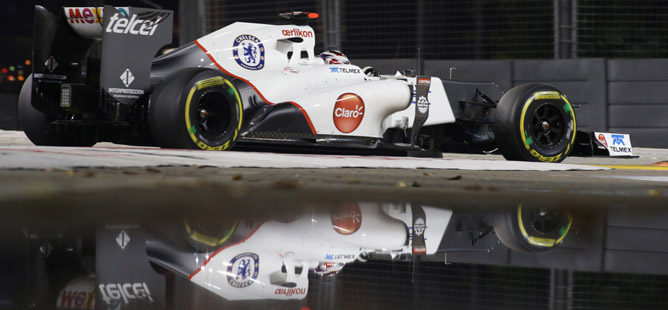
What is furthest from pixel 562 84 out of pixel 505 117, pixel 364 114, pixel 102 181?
pixel 102 181

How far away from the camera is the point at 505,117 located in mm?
7816

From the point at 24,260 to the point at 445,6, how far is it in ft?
34.6

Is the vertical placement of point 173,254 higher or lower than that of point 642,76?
lower

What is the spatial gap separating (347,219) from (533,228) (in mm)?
697

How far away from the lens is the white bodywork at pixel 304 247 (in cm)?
208

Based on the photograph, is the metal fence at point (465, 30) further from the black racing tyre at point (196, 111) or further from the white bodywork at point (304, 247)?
the white bodywork at point (304, 247)

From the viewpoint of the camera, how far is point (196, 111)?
258 inches

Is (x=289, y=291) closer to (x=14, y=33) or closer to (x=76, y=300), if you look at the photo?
(x=76, y=300)

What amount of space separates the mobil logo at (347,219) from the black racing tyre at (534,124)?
428cm

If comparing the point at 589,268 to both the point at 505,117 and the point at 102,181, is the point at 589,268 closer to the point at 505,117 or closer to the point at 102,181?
the point at 102,181

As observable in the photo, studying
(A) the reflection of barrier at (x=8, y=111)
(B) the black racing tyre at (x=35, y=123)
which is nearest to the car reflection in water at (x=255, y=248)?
(B) the black racing tyre at (x=35, y=123)

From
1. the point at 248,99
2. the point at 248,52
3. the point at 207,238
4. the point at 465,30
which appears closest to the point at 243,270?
the point at 207,238

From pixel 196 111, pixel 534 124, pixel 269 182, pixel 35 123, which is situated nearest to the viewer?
pixel 269 182

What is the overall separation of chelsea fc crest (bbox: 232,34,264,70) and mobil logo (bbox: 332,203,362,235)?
3.82 metres
